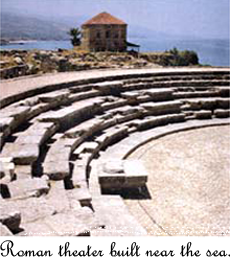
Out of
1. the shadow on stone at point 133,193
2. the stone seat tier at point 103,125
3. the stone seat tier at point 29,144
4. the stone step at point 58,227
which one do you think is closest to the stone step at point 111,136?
the stone seat tier at point 103,125

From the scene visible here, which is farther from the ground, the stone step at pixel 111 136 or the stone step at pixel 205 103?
the stone step at pixel 205 103

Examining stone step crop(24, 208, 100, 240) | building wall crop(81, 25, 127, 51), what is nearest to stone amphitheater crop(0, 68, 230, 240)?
stone step crop(24, 208, 100, 240)

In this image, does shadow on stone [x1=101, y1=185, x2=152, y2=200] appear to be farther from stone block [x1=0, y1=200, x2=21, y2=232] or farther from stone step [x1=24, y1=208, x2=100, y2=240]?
stone block [x1=0, y1=200, x2=21, y2=232]

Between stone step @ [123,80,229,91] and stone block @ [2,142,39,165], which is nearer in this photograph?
stone block @ [2,142,39,165]

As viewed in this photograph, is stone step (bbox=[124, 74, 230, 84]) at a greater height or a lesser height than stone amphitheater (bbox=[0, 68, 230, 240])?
greater

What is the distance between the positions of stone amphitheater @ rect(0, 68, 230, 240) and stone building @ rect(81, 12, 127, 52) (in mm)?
36405

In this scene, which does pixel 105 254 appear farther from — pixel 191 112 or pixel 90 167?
pixel 191 112

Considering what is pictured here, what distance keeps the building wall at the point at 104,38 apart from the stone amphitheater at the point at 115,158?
36316 mm

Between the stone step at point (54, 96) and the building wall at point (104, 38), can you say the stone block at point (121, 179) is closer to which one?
the stone step at point (54, 96)

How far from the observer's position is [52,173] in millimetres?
7098

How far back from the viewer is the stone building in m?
51.5

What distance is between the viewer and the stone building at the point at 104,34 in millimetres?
51469

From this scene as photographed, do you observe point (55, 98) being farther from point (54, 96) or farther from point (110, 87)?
point (110, 87)

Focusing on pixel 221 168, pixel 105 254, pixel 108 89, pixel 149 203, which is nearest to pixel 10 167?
pixel 149 203
